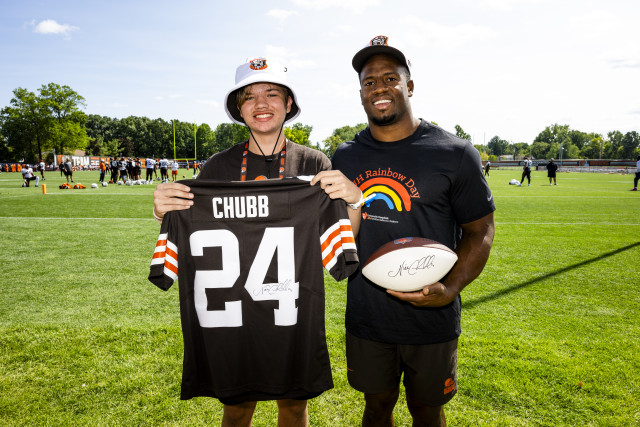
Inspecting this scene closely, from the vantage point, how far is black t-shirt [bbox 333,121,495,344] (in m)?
2.13

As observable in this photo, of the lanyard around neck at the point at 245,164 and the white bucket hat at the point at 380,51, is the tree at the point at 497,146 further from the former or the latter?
the lanyard around neck at the point at 245,164

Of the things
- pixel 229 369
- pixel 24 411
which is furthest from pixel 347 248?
pixel 24 411

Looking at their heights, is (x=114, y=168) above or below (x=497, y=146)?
below

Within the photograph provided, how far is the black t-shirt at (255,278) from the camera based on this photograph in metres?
2.11

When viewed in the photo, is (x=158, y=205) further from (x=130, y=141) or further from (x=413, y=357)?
(x=130, y=141)

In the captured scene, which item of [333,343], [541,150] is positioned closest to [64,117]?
[333,343]

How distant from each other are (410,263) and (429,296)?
0.21 m

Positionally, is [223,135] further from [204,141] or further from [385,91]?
[385,91]

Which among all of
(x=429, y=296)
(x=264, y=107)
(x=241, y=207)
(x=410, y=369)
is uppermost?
(x=264, y=107)

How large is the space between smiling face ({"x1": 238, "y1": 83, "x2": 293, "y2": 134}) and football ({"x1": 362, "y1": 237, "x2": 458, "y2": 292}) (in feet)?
3.34

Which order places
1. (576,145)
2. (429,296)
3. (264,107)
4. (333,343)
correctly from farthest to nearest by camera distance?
(576,145), (333,343), (264,107), (429,296)

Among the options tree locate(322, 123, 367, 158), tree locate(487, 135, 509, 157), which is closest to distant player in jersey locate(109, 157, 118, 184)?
A: tree locate(322, 123, 367, 158)

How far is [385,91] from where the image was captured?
88.5 inches
